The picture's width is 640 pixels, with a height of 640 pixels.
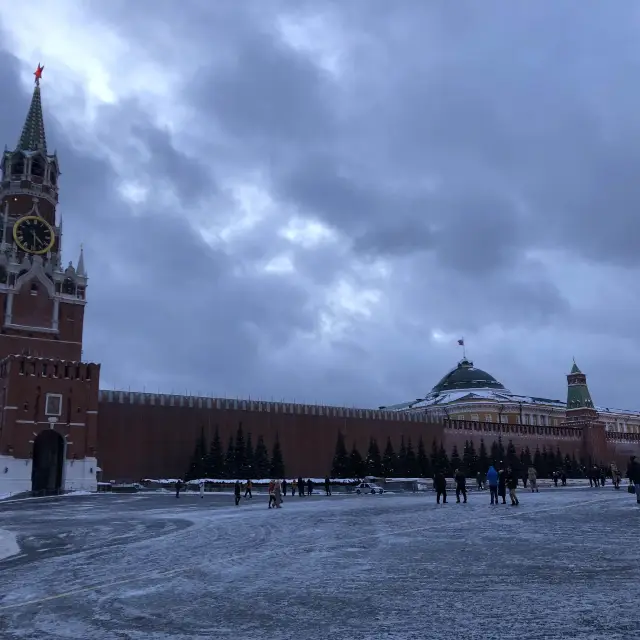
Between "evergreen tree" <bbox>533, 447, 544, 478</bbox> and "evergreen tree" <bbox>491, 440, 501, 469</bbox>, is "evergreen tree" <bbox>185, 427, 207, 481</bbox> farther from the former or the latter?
"evergreen tree" <bbox>533, 447, 544, 478</bbox>

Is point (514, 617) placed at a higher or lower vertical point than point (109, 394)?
lower

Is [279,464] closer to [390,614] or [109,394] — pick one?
[109,394]

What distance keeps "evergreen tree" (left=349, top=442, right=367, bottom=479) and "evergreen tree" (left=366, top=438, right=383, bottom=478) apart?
62 cm

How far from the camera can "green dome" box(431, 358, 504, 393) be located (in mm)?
83125

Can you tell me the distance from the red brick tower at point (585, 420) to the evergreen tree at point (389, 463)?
27.1 metres

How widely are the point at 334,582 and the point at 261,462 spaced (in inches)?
1572

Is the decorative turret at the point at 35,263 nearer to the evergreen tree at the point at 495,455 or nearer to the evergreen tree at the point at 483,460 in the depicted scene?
the evergreen tree at the point at 483,460

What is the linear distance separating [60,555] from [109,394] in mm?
35908

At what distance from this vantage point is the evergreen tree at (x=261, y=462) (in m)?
45.6

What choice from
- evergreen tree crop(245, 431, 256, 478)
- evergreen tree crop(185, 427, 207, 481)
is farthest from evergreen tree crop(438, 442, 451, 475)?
evergreen tree crop(185, 427, 207, 481)

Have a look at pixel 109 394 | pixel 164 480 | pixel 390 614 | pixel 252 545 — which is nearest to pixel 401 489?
pixel 164 480

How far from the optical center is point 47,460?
140 ft

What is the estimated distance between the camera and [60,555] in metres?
10.4

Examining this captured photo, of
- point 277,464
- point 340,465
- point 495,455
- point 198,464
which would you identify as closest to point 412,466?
point 340,465
